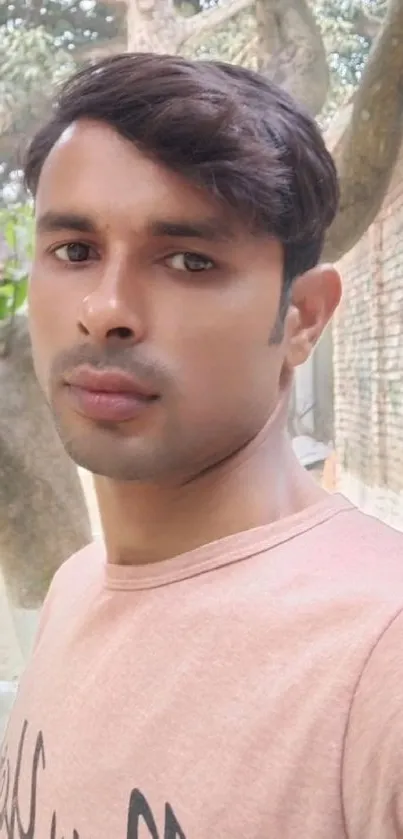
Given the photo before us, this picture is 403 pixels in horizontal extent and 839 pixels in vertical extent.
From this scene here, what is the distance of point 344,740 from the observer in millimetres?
403

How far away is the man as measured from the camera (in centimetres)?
43

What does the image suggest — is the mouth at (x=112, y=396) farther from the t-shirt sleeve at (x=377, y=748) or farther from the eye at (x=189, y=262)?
the t-shirt sleeve at (x=377, y=748)

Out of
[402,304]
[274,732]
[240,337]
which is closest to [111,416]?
[240,337]

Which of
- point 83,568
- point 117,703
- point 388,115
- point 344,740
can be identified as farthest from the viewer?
point 388,115

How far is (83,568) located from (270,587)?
0.27 metres

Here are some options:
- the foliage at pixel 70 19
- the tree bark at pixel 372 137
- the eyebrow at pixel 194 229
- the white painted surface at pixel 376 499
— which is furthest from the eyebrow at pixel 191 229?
the foliage at pixel 70 19

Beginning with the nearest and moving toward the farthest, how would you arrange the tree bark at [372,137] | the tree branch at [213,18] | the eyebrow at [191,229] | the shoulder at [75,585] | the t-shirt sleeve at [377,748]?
the t-shirt sleeve at [377,748] → the eyebrow at [191,229] → the shoulder at [75,585] → the tree bark at [372,137] → the tree branch at [213,18]

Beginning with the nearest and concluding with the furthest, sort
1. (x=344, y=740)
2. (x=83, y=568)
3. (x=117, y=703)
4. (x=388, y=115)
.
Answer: (x=344, y=740) → (x=117, y=703) → (x=83, y=568) → (x=388, y=115)

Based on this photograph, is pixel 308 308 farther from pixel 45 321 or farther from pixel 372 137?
pixel 372 137

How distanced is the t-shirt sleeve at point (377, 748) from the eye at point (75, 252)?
0.88ft

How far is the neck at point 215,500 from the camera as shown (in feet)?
1.74

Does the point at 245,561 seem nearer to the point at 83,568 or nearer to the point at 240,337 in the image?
the point at 240,337

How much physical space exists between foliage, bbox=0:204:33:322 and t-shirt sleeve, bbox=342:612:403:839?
848mm

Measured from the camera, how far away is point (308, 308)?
56cm
